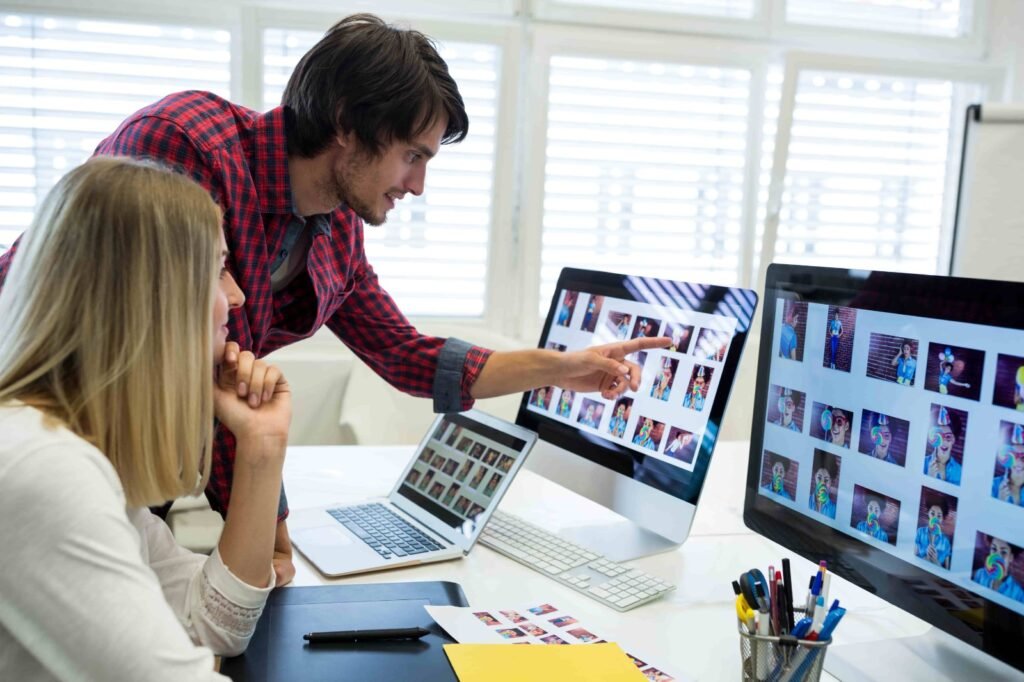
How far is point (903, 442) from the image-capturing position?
0.98m

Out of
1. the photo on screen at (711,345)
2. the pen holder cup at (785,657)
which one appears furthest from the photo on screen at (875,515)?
the photo on screen at (711,345)

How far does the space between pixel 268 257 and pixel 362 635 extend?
0.66 meters

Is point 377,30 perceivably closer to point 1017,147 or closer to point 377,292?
point 377,292

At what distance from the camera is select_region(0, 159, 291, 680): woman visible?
2.26 feet

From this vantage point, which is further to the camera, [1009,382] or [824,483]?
[824,483]

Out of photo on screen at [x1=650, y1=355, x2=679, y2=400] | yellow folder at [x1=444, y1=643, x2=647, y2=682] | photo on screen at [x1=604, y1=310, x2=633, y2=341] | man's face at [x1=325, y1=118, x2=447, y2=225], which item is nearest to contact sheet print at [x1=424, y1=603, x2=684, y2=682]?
yellow folder at [x1=444, y1=643, x2=647, y2=682]

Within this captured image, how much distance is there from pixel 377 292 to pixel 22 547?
1.08 meters

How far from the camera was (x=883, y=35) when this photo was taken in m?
3.53

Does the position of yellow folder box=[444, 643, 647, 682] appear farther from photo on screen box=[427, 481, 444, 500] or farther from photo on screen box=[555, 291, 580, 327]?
photo on screen box=[555, 291, 580, 327]

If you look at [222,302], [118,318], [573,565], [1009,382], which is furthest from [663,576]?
[118,318]

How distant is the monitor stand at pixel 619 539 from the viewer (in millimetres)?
1366

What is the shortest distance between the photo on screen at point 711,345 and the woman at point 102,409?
0.69 metres

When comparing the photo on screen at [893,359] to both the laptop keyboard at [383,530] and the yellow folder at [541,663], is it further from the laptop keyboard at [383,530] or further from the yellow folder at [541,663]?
the laptop keyboard at [383,530]

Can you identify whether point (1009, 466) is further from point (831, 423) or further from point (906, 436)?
point (831, 423)
